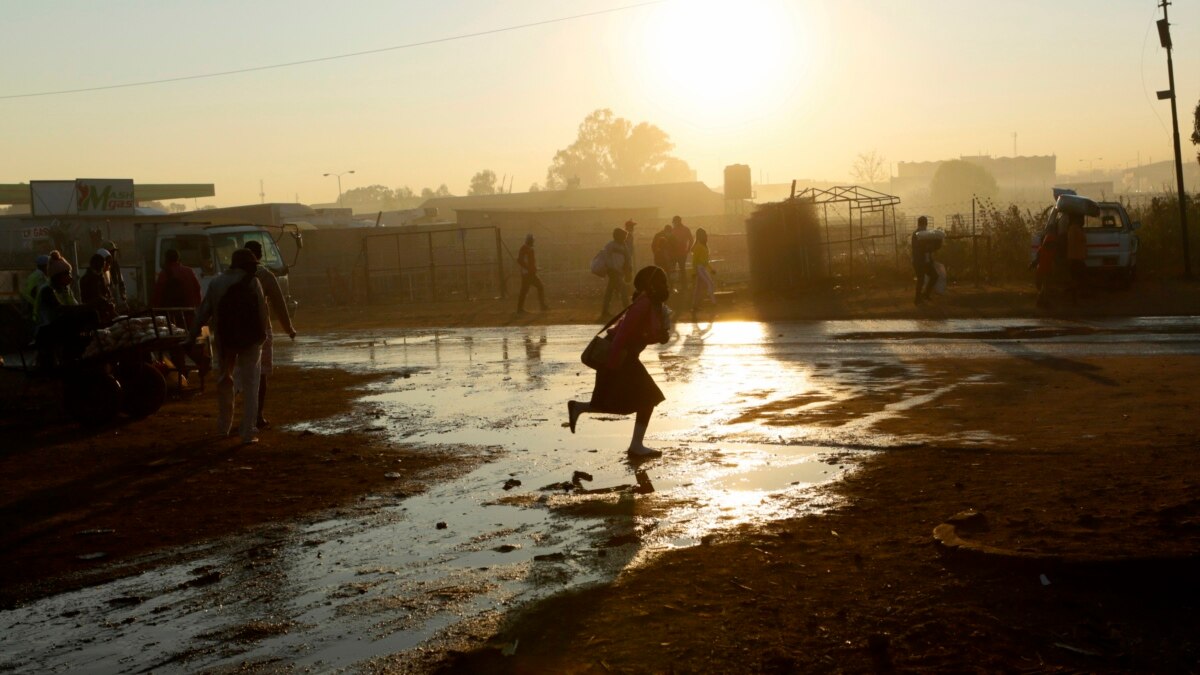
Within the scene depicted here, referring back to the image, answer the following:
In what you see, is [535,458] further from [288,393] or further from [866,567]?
[288,393]

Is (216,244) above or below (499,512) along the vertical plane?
above

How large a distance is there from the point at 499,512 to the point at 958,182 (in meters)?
130

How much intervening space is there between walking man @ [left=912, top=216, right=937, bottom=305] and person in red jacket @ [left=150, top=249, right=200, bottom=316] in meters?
14.5

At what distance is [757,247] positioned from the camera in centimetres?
3064

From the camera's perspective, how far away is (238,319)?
11.6 meters

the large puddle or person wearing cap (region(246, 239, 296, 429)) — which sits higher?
person wearing cap (region(246, 239, 296, 429))

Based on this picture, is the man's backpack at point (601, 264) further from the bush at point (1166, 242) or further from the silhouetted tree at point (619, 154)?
the silhouetted tree at point (619, 154)

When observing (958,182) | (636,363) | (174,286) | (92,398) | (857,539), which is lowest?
(857,539)

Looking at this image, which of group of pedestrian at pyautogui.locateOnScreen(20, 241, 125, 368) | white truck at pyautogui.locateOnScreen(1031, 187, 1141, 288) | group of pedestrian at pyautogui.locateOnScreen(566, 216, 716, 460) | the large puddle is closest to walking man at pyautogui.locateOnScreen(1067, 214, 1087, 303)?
white truck at pyautogui.locateOnScreen(1031, 187, 1141, 288)

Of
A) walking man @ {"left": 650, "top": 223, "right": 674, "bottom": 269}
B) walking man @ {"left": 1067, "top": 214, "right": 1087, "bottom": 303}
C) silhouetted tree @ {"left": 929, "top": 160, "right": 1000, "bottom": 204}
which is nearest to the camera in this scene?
walking man @ {"left": 1067, "top": 214, "right": 1087, "bottom": 303}

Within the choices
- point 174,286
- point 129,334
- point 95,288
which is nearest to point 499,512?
point 129,334

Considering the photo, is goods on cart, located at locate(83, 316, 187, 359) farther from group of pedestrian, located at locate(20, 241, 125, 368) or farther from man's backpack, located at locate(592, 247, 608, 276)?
man's backpack, located at locate(592, 247, 608, 276)

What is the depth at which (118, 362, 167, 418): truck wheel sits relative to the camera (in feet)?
45.5

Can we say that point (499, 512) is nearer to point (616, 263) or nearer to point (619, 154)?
point (616, 263)
